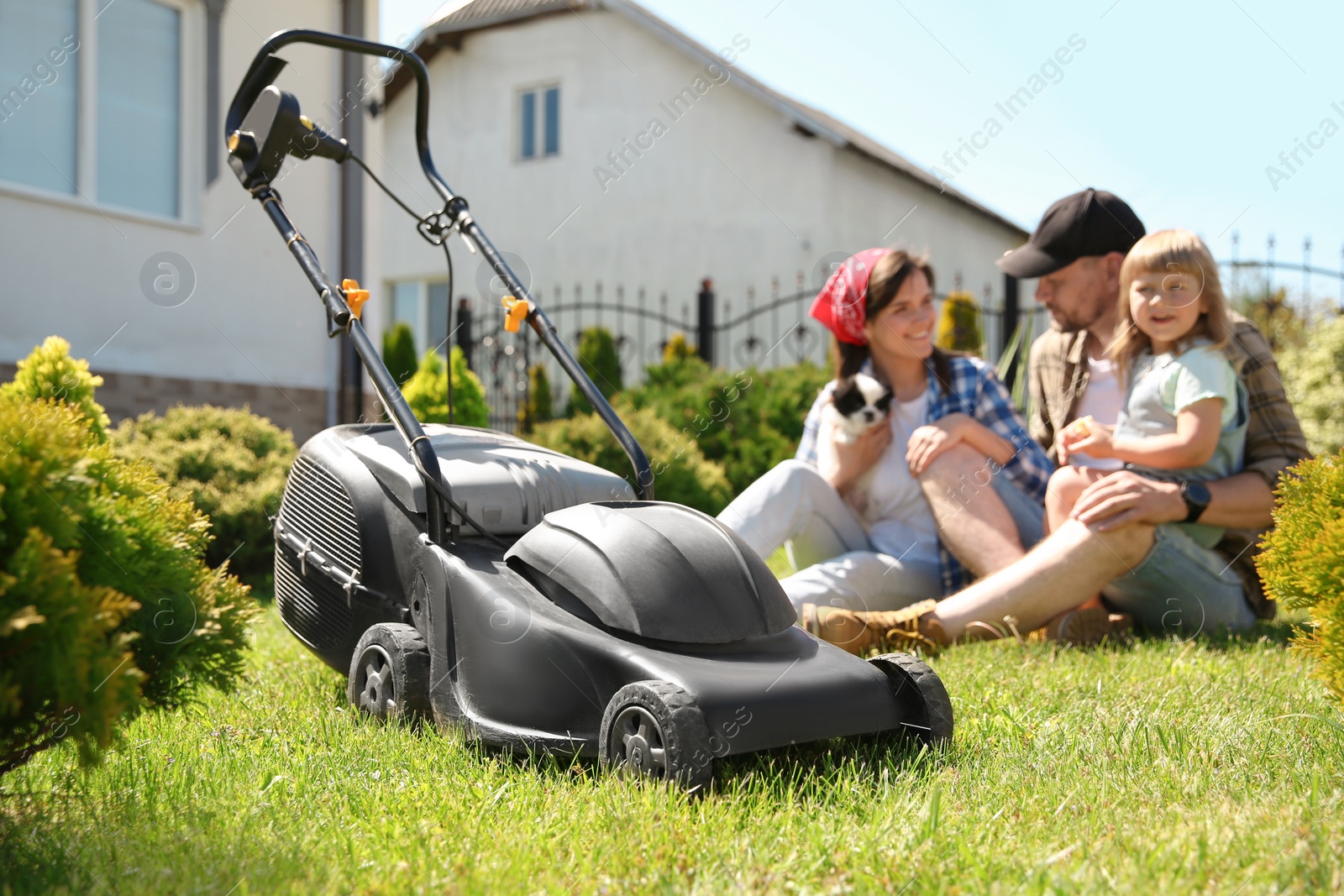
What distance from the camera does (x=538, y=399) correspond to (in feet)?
37.6

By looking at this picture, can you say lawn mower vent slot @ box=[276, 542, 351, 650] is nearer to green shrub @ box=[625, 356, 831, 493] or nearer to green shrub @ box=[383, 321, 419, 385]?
green shrub @ box=[625, 356, 831, 493]

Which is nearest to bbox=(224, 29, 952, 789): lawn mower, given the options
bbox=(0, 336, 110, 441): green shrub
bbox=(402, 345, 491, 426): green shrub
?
bbox=(0, 336, 110, 441): green shrub

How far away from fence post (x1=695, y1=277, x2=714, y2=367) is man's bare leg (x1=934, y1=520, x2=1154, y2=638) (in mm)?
7202

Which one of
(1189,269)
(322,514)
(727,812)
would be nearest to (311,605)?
(322,514)

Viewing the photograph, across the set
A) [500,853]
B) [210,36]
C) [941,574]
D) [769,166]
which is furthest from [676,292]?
[500,853]

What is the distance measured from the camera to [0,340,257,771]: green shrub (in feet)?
5.24

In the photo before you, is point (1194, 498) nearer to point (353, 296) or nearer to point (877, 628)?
point (877, 628)

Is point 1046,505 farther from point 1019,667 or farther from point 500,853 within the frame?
point 500,853

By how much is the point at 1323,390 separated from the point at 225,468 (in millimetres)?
7288

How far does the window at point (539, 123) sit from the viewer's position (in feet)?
49.6

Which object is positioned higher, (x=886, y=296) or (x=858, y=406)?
(x=886, y=296)

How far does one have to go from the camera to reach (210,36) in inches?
283

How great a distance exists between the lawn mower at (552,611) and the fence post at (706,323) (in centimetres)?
761

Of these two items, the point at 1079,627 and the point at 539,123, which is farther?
the point at 539,123
